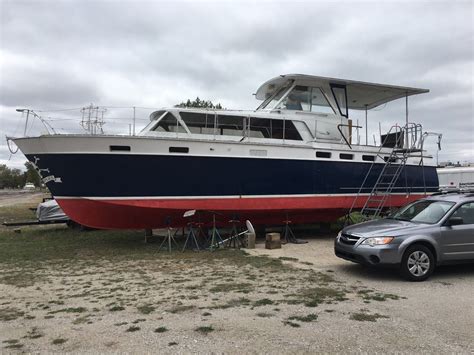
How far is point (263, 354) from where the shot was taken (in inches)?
177

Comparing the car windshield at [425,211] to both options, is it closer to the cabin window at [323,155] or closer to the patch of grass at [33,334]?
the cabin window at [323,155]

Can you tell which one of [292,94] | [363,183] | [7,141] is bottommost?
[363,183]

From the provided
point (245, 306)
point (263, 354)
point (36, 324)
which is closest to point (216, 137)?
point (245, 306)

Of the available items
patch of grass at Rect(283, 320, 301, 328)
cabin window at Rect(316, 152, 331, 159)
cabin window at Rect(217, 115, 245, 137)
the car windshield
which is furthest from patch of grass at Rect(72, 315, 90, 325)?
cabin window at Rect(316, 152, 331, 159)

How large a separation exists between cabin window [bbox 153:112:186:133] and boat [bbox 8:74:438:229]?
0.03m

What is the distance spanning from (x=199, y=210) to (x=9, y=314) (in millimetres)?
6690

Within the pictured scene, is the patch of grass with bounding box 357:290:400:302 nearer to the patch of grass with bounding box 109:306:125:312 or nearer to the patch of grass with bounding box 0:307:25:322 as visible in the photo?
the patch of grass with bounding box 109:306:125:312

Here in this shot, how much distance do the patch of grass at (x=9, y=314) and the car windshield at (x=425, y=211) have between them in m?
6.98

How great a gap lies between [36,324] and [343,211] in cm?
1112

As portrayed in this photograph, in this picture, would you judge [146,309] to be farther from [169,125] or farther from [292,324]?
[169,125]

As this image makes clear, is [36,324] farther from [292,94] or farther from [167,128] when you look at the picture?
[292,94]

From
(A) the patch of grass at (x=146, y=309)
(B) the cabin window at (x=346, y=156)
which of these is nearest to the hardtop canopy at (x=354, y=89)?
(B) the cabin window at (x=346, y=156)

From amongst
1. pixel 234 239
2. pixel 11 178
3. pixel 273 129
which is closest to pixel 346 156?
pixel 273 129

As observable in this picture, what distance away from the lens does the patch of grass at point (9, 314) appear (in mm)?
5883
